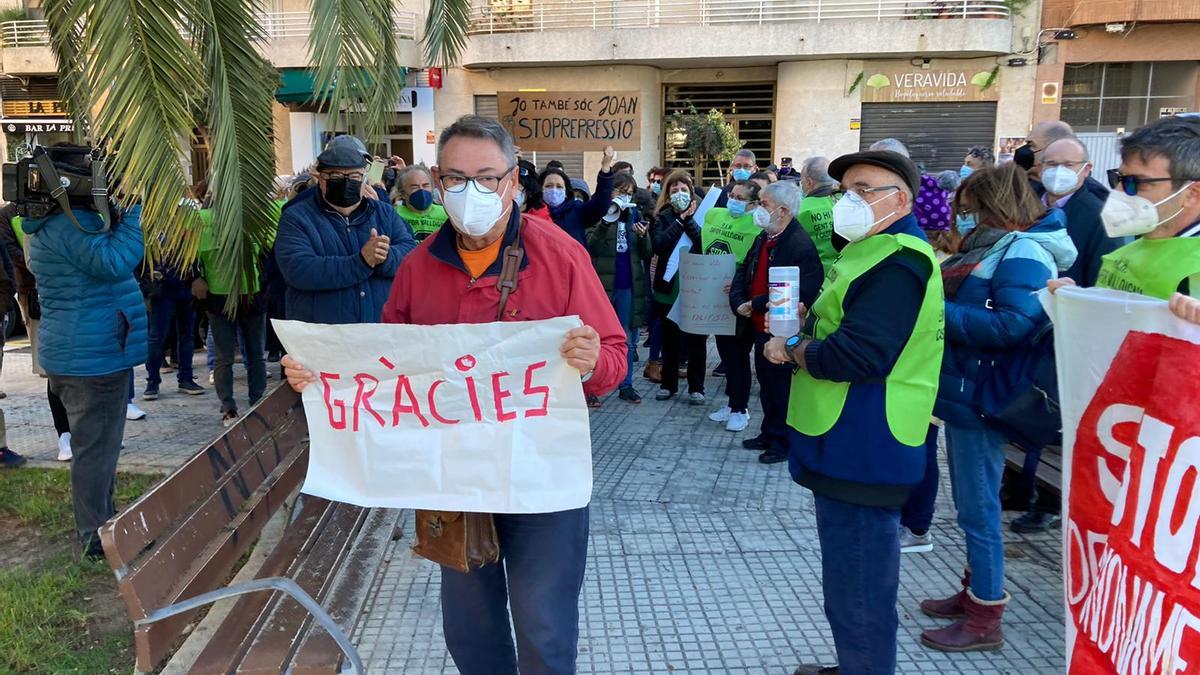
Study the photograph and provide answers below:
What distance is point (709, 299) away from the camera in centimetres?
657

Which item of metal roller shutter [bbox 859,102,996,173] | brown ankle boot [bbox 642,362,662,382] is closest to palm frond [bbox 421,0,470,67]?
brown ankle boot [bbox 642,362,662,382]

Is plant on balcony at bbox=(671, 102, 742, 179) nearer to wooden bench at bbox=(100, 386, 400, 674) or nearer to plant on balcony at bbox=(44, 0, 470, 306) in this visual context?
plant on balcony at bbox=(44, 0, 470, 306)

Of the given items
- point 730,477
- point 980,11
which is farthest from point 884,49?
point 730,477

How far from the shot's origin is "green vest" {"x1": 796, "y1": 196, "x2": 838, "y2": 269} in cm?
587

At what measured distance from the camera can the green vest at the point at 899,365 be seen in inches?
103

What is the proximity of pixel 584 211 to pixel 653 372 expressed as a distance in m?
2.18

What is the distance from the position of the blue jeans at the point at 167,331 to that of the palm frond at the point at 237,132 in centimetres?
339

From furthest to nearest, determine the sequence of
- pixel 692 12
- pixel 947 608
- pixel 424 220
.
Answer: pixel 692 12
pixel 424 220
pixel 947 608

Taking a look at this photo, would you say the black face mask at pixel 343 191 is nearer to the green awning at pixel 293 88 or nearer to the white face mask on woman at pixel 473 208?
the white face mask on woman at pixel 473 208

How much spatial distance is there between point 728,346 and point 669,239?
1.30 m

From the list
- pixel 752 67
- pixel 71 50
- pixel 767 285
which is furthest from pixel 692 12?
pixel 71 50

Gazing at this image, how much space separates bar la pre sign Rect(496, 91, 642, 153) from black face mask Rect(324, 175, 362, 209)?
3.29 metres

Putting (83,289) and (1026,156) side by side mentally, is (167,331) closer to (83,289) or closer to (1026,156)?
(83,289)

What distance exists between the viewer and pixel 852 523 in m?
2.69
